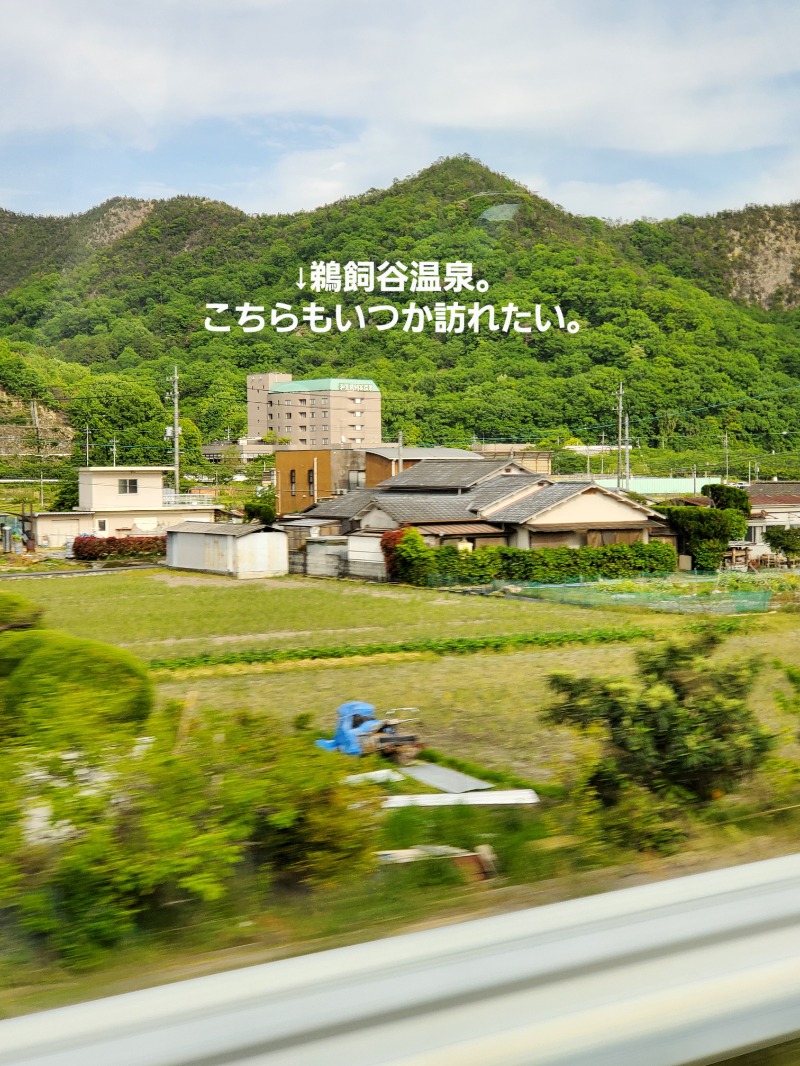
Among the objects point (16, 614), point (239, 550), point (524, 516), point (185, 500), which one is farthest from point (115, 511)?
point (16, 614)

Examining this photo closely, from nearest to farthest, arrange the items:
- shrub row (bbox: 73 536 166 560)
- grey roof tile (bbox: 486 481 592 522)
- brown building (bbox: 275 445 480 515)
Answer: grey roof tile (bbox: 486 481 592 522) → shrub row (bbox: 73 536 166 560) → brown building (bbox: 275 445 480 515)

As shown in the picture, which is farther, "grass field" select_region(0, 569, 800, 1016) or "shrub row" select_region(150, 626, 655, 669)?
"shrub row" select_region(150, 626, 655, 669)

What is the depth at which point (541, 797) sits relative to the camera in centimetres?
332

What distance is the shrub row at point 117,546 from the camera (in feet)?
78.6

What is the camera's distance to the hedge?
19156 millimetres

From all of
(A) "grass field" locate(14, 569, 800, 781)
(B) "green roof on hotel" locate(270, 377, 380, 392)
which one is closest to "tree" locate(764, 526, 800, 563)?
(A) "grass field" locate(14, 569, 800, 781)

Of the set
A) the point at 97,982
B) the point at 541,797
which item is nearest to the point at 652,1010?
the point at 97,982

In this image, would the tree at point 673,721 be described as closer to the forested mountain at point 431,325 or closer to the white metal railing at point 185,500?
the forested mountain at point 431,325

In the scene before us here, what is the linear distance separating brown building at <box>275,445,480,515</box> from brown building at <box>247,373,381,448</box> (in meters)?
10.1

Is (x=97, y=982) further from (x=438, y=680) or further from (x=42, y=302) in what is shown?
(x=42, y=302)

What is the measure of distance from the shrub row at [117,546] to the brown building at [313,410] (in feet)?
55.1

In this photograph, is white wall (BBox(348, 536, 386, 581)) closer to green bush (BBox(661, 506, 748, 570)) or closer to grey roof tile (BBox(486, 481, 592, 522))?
grey roof tile (BBox(486, 481, 592, 522))

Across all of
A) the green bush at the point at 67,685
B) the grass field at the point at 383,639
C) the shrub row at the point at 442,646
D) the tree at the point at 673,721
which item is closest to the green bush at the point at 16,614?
the green bush at the point at 67,685

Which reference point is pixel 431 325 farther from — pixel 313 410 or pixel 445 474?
pixel 445 474
